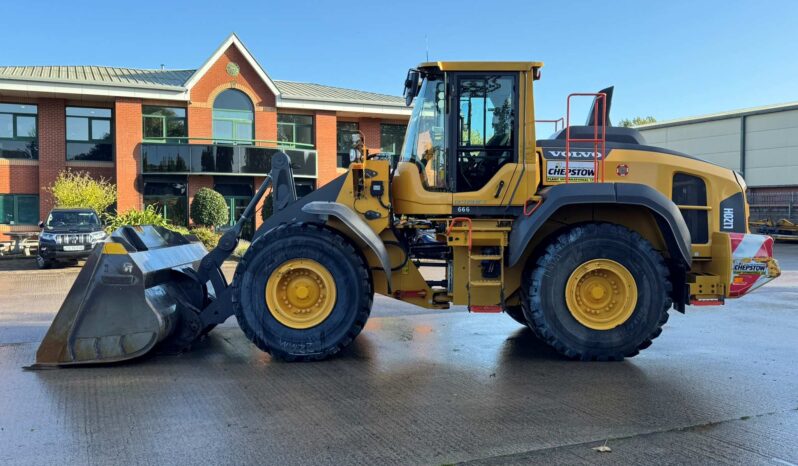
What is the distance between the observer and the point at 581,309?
6.04 meters

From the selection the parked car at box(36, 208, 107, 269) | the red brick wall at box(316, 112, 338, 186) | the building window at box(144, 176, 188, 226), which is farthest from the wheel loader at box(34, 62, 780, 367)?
the red brick wall at box(316, 112, 338, 186)

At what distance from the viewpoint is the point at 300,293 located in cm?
600

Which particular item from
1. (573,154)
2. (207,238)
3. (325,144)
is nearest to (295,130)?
(325,144)

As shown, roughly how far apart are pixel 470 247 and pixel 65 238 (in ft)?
46.7

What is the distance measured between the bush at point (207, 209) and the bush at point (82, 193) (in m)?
3.09

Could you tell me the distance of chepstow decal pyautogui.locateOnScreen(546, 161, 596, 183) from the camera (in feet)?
20.9

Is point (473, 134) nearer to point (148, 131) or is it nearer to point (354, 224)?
point (354, 224)

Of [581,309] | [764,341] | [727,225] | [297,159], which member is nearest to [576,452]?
[581,309]

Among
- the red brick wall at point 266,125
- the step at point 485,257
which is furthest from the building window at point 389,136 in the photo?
the step at point 485,257

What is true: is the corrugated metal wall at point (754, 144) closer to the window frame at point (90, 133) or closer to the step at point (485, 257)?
the window frame at point (90, 133)

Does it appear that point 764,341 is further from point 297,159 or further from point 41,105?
point 41,105

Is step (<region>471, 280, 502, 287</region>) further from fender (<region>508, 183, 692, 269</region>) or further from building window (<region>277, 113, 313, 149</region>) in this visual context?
building window (<region>277, 113, 313, 149</region>)

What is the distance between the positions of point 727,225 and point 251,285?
507 centimetres

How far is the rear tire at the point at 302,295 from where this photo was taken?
5.95 metres
